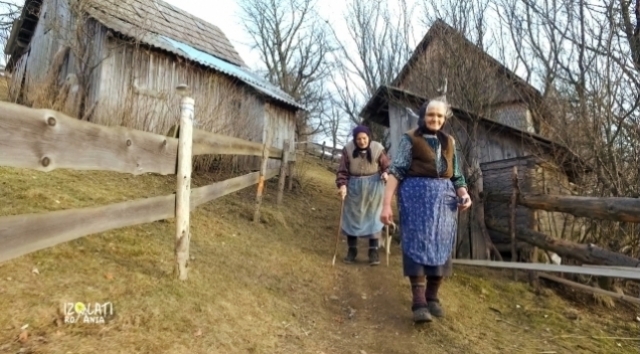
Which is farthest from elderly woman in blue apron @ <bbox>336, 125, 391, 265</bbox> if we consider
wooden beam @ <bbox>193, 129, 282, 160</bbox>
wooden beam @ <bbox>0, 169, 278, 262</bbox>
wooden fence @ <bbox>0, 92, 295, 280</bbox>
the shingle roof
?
the shingle roof

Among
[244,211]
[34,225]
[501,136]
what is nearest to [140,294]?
[34,225]

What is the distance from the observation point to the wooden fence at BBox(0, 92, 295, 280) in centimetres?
193

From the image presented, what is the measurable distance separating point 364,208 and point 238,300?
2816 mm

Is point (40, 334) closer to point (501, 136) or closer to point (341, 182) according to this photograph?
point (341, 182)

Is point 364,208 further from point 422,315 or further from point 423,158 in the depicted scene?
point 422,315

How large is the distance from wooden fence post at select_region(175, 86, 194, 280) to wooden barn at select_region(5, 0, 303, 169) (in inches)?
227

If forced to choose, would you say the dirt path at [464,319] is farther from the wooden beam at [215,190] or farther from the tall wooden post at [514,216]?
the wooden beam at [215,190]

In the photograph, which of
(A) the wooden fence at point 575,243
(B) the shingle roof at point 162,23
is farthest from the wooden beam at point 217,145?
(B) the shingle roof at point 162,23

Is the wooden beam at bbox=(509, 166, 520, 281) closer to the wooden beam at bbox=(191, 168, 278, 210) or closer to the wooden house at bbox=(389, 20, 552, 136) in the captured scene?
the wooden house at bbox=(389, 20, 552, 136)

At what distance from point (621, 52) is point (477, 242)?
309cm

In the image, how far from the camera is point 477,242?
20.8ft

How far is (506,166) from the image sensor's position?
22.7 ft

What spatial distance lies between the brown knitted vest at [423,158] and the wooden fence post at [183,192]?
180 centimetres

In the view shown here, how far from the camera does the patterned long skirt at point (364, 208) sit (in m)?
5.62
